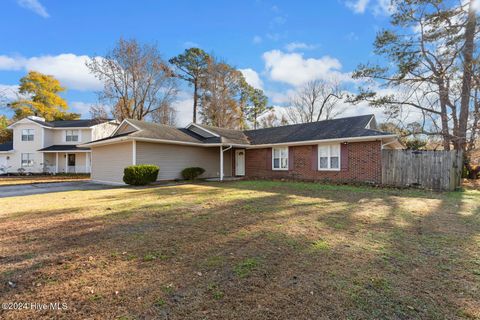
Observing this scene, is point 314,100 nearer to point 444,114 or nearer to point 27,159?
point 444,114

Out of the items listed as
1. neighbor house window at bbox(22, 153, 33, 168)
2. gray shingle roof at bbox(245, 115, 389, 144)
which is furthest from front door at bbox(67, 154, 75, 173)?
gray shingle roof at bbox(245, 115, 389, 144)

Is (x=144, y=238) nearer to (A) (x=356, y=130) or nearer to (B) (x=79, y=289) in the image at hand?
(B) (x=79, y=289)

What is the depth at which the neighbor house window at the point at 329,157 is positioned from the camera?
1377 centimetres

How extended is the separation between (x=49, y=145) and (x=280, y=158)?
25.1 m

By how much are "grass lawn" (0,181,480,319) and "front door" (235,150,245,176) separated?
482 inches

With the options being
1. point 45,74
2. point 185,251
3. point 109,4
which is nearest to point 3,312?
point 185,251

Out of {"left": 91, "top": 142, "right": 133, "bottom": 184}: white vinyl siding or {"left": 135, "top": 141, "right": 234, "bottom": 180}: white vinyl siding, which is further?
{"left": 91, "top": 142, "right": 133, "bottom": 184}: white vinyl siding

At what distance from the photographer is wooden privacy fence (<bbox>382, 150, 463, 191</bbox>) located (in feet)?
35.7

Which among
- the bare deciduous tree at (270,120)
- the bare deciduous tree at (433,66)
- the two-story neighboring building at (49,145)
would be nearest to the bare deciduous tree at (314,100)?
the bare deciduous tree at (270,120)

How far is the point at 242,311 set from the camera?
7.26ft

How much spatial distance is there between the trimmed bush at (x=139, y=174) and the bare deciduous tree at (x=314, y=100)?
23.0 meters

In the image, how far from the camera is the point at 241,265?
3158 mm

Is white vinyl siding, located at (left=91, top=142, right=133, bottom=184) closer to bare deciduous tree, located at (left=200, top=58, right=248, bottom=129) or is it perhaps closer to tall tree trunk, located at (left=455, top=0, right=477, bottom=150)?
bare deciduous tree, located at (left=200, top=58, right=248, bottom=129)

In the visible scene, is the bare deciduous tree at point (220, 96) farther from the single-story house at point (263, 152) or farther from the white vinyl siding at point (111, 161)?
the white vinyl siding at point (111, 161)
